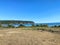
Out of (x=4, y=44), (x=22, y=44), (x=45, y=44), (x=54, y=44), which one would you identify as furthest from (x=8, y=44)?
Answer: (x=54, y=44)

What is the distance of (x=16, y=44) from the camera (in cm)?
961

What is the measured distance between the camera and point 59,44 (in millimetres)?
10219

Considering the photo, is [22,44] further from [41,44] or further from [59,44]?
[59,44]

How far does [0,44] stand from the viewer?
31.1 feet

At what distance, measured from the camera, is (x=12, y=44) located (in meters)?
9.57

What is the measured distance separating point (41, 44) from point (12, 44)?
2368mm

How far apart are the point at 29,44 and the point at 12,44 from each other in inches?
53.0

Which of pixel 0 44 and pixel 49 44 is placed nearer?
pixel 0 44

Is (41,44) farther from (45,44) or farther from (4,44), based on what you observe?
(4,44)

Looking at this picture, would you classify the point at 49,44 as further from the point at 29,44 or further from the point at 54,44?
the point at 29,44

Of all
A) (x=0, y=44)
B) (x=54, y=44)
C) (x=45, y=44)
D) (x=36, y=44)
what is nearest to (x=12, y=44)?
(x=0, y=44)

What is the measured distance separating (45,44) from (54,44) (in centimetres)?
77

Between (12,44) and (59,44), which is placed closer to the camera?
(12,44)

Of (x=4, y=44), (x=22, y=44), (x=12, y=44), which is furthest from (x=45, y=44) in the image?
(x=4, y=44)
